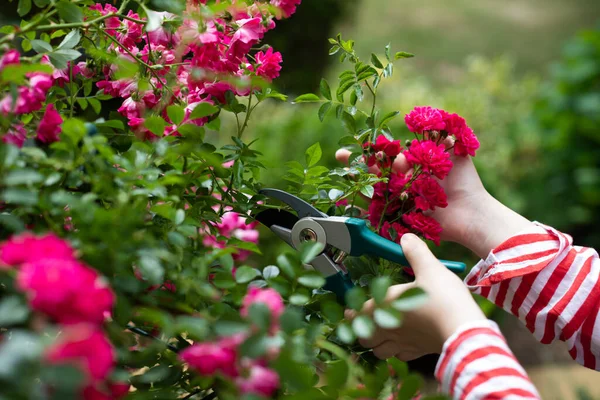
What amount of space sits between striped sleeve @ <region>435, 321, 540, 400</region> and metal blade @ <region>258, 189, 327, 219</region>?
0.28m

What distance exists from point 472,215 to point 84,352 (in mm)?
832

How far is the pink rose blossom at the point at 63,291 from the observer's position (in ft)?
1.19

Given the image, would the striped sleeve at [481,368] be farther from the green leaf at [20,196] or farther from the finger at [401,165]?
the green leaf at [20,196]

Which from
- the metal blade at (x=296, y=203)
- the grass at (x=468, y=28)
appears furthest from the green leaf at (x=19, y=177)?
the grass at (x=468, y=28)

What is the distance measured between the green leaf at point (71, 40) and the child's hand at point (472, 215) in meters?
0.63

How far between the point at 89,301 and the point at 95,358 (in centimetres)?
3

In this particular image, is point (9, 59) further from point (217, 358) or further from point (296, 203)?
point (296, 203)

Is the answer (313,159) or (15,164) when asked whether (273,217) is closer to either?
(313,159)

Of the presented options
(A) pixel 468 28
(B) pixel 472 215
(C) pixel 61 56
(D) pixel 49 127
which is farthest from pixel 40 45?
(A) pixel 468 28

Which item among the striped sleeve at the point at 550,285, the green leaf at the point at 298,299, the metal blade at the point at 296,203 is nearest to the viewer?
the green leaf at the point at 298,299

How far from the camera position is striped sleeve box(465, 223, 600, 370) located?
999 millimetres

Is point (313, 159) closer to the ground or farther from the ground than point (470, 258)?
farther from the ground

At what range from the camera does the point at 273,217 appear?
0.93 metres

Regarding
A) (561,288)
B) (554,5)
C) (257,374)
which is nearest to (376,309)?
(257,374)
